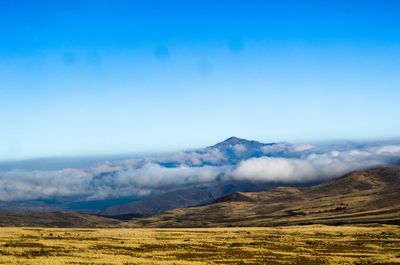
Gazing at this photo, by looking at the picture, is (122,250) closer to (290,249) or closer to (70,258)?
(70,258)

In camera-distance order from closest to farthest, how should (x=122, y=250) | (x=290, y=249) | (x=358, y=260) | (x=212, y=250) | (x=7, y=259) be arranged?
(x=7, y=259)
(x=358, y=260)
(x=122, y=250)
(x=212, y=250)
(x=290, y=249)

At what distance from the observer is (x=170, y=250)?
74.1 meters

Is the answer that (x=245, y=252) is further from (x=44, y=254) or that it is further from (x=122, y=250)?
(x=44, y=254)

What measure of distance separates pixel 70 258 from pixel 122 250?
14.4 metres

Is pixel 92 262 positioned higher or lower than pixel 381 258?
higher

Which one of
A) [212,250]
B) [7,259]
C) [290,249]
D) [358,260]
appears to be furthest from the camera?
[290,249]

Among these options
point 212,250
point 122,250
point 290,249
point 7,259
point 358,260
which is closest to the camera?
point 7,259

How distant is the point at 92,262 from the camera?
178ft

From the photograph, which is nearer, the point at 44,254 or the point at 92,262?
the point at 92,262

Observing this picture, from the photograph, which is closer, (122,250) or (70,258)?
(70,258)

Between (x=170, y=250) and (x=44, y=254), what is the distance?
2008 cm

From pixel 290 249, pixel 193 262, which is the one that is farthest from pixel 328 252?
pixel 193 262

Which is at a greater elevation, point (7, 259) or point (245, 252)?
point (7, 259)

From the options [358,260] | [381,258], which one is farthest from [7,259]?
[381,258]
